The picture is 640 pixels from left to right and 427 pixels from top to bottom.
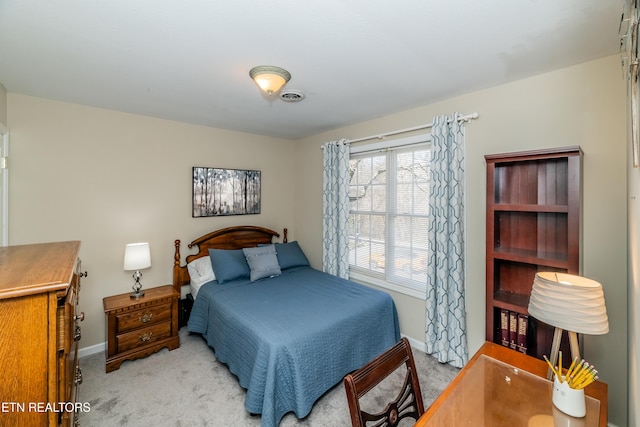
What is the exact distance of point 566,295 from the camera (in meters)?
1.29

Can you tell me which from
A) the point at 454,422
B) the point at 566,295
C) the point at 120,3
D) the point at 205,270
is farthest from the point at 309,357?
the point at 120,3

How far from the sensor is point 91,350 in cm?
282

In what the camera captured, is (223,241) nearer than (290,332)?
No

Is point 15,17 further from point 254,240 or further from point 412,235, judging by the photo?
point 412,235

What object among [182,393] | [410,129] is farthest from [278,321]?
[410,129]

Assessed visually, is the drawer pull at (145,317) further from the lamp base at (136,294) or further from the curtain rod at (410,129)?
the curtain rod at (410,129)

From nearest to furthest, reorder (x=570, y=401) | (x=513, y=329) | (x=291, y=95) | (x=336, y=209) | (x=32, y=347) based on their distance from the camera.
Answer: (x=32, y=347) < (x=570, y=401) < (x=513, y=329) < (x=291, y=95) < (x=336, y=209)

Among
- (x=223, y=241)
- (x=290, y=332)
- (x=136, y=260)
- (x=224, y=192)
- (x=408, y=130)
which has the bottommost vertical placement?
(x=290, y=332)

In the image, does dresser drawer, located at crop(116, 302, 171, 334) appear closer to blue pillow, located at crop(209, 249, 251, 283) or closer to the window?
blue pillow, located at crop(209, 249, 251, 283)

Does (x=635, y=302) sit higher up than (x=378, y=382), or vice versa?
(x=635, y=302)

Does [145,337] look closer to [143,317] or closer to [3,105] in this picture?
[143,317]

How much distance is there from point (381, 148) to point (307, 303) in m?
1.86

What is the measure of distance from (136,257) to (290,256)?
1.74 meters

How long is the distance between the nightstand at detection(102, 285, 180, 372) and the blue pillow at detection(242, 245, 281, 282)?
85 cm
